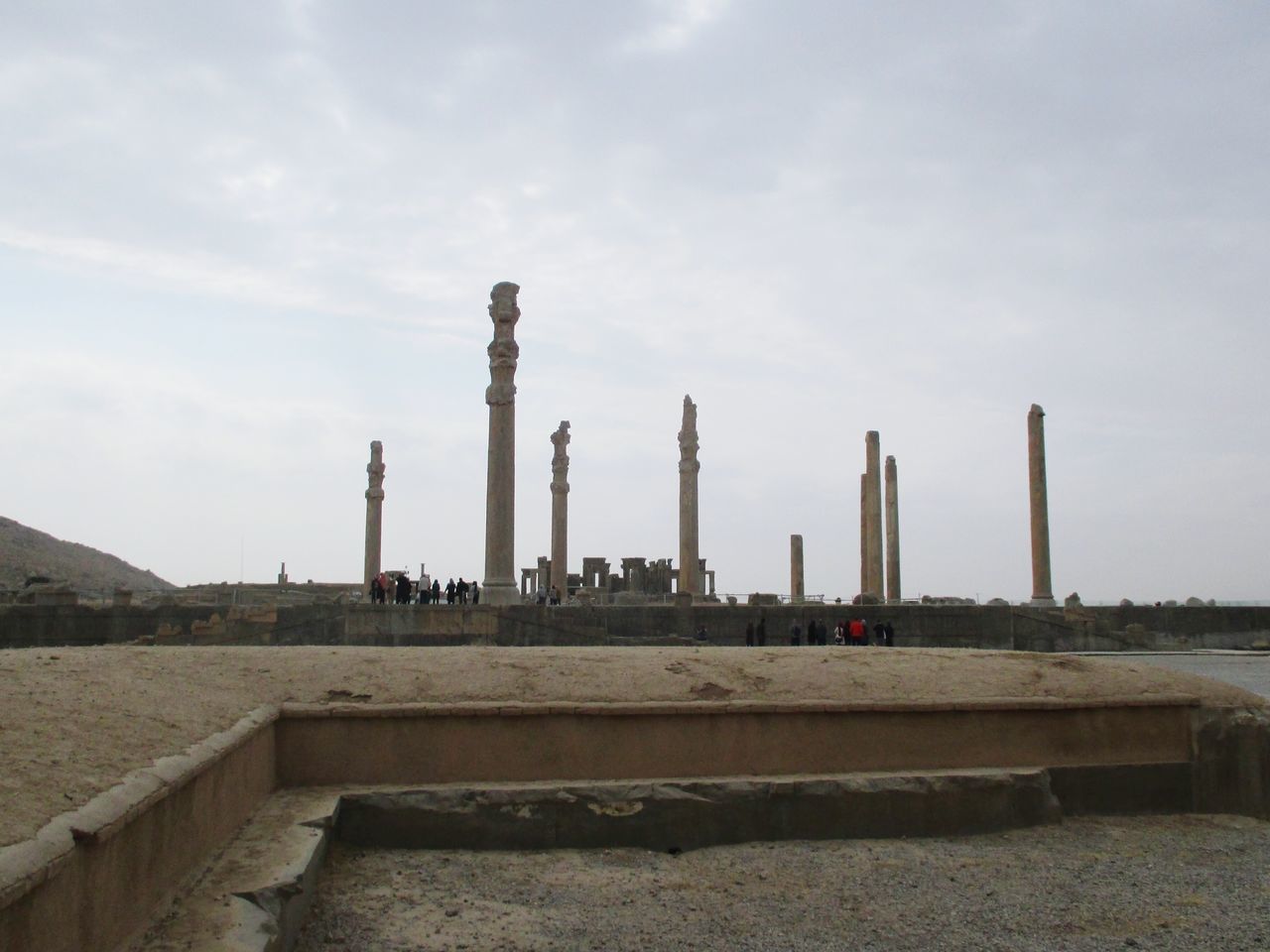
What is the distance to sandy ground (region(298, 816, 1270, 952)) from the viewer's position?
5.46 metres

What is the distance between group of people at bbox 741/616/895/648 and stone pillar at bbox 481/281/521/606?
4941mm

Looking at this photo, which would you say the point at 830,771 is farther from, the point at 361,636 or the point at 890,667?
the point at 361,636

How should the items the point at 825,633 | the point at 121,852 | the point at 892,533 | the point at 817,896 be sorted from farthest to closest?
the point at 892,533
the point at 825,633
the point at 817,896
the point at 121,852

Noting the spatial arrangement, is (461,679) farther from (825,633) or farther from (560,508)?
(560,508)

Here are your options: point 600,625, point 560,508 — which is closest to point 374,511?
point 560,508

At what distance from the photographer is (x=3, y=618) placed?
2334 centimetres

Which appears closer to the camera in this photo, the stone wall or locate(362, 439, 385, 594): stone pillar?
the stone wall

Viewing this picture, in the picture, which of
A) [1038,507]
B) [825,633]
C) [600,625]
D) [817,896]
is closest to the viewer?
[817,896]

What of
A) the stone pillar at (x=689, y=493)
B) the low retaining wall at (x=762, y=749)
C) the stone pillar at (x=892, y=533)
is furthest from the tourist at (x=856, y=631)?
the stone pillar at (x=892, y=533)

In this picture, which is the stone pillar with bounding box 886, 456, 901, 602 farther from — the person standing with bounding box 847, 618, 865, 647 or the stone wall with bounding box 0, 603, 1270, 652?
the person standing with bounding box 847, 618, 865, 647

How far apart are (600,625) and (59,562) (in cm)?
4430

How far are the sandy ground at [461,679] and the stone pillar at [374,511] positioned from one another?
26698mm

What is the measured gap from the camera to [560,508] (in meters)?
35.6

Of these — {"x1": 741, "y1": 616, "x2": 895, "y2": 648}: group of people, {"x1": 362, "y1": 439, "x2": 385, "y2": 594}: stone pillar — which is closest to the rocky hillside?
{"x1": 362, "y1": 439, "x2": 385, "y2": 594}: stone pillar
